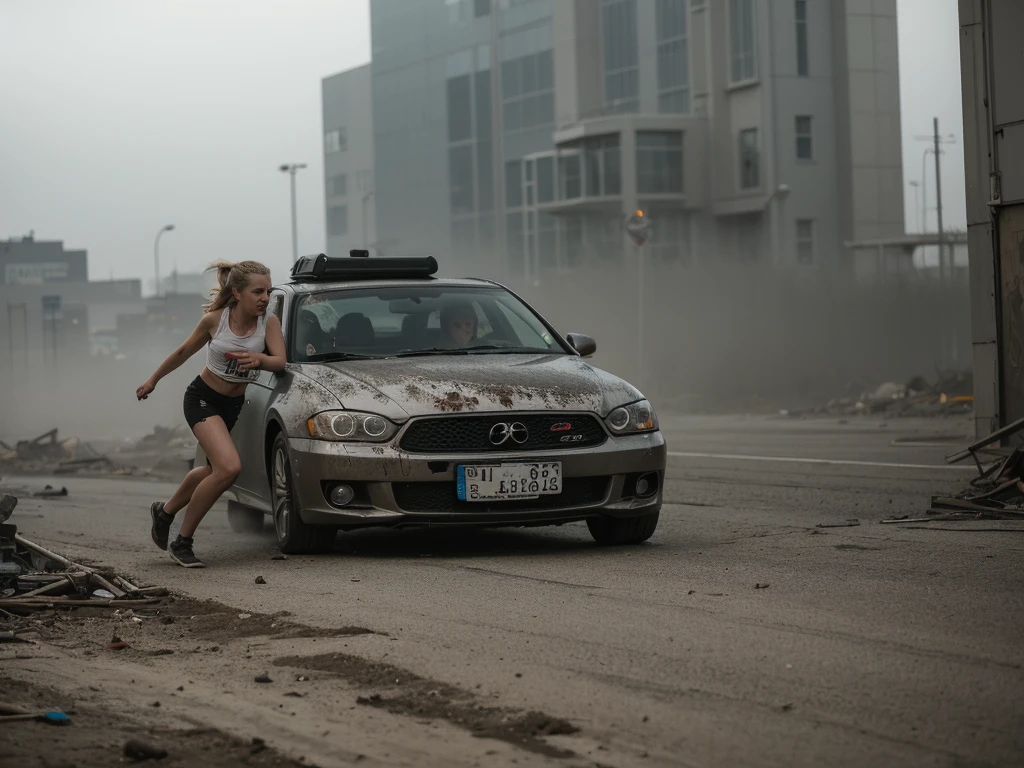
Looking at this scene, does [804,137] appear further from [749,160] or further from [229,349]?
[229,349]

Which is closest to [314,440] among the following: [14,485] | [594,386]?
[594,386]

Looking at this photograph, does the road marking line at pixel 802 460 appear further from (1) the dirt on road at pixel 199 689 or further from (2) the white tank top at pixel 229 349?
(1) the dirt on road at pixel 199 689

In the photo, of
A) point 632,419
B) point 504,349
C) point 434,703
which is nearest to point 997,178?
point 504,349

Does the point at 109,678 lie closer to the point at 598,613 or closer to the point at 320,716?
the point at 320,716

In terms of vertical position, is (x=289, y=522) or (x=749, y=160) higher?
(x=749, y=160)

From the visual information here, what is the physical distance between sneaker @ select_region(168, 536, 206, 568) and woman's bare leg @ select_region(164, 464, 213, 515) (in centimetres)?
34

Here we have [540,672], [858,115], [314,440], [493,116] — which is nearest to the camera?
[540,672]

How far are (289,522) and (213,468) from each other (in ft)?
1.93

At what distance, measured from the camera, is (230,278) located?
8.68 metres

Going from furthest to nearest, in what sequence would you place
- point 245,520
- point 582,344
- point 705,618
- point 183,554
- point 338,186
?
point 338,186
point 245,520
point 582,344
point 183,554
point 705,618

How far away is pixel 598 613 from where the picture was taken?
6285 mm

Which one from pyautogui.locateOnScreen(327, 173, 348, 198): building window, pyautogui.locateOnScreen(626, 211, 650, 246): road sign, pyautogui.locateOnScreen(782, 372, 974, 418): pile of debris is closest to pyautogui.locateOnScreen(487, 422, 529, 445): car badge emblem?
pyautogui.locateOnScreen(782, 372, 974, 418): pile of debris

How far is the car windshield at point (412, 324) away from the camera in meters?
9.12

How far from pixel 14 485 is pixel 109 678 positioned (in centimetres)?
1247
